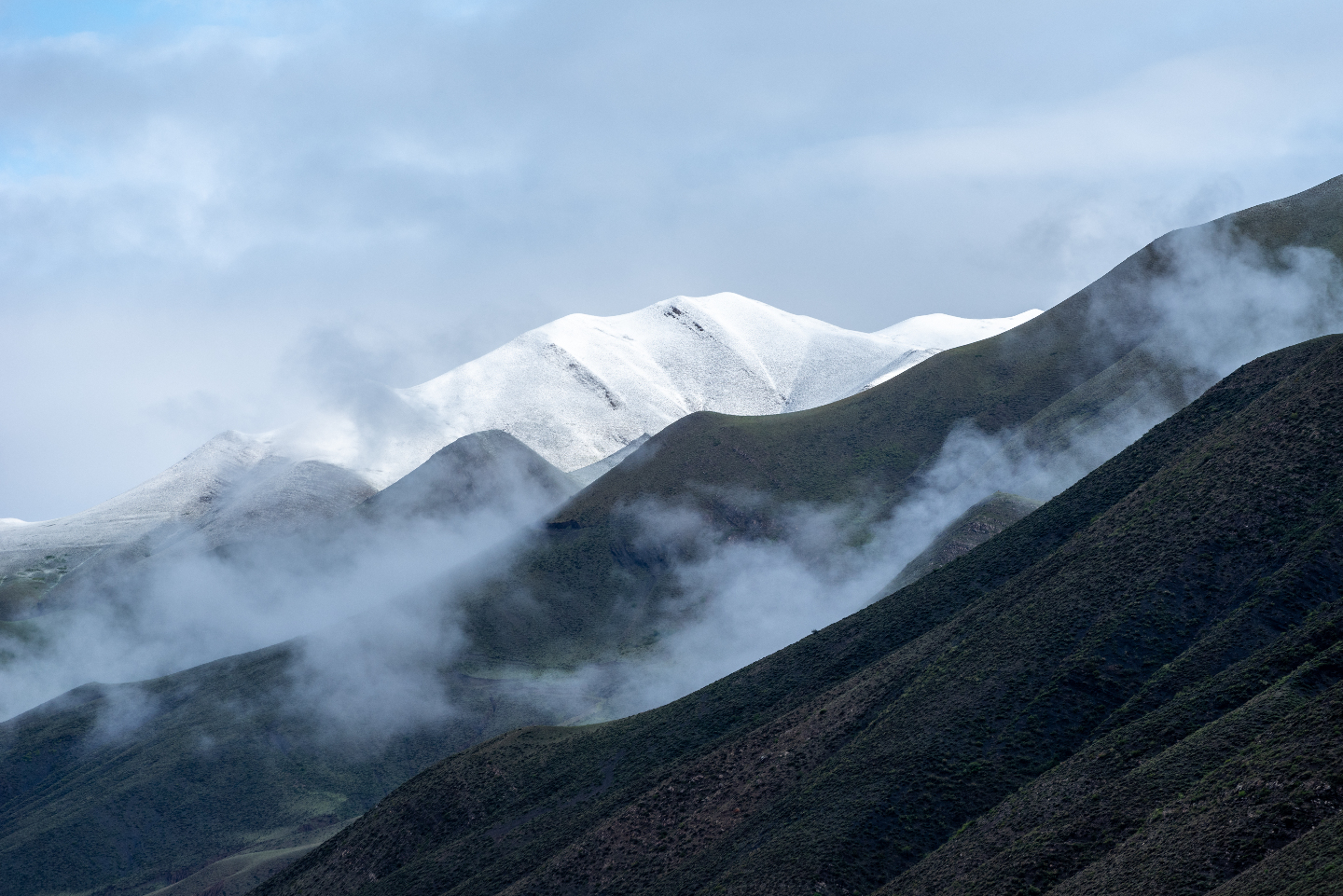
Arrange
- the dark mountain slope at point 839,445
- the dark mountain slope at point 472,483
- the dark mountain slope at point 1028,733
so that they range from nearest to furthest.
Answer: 1. the dark mountain slope at point 1028,733
2. the dark mountain slope at point 839,445
3. the dark mountain slope at point 472,483

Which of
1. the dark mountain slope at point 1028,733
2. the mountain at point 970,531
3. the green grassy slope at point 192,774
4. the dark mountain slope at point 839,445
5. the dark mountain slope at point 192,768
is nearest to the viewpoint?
the dark mountain slope at point 1028,733

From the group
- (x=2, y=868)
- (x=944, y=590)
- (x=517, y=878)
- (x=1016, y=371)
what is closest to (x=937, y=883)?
(x=517, y=878)

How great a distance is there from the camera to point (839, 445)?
146250 mm

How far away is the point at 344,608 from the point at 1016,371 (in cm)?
9794

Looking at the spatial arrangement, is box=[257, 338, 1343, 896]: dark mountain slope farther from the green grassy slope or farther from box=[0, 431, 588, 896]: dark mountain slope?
the green grassy slope

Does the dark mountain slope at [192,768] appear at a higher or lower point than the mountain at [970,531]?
higher

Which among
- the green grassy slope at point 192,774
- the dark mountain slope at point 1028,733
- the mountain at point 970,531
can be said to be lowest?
the dark mountain slope at point 1028,733

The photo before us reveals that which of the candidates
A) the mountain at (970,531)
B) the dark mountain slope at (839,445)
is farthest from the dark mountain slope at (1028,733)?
the dark mountain slope at (839,445)

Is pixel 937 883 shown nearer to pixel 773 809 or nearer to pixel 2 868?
pixel 773 809

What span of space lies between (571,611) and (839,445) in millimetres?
39717

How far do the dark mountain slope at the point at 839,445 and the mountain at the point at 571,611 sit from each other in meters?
0.29

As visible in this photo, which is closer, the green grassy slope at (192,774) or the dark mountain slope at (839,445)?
the green grassy slope at (192,774)

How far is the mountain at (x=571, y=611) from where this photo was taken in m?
108

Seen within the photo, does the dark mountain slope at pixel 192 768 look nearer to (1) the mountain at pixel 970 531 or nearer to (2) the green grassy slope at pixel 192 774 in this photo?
(2) the green grassy slope at pixel 192 774
